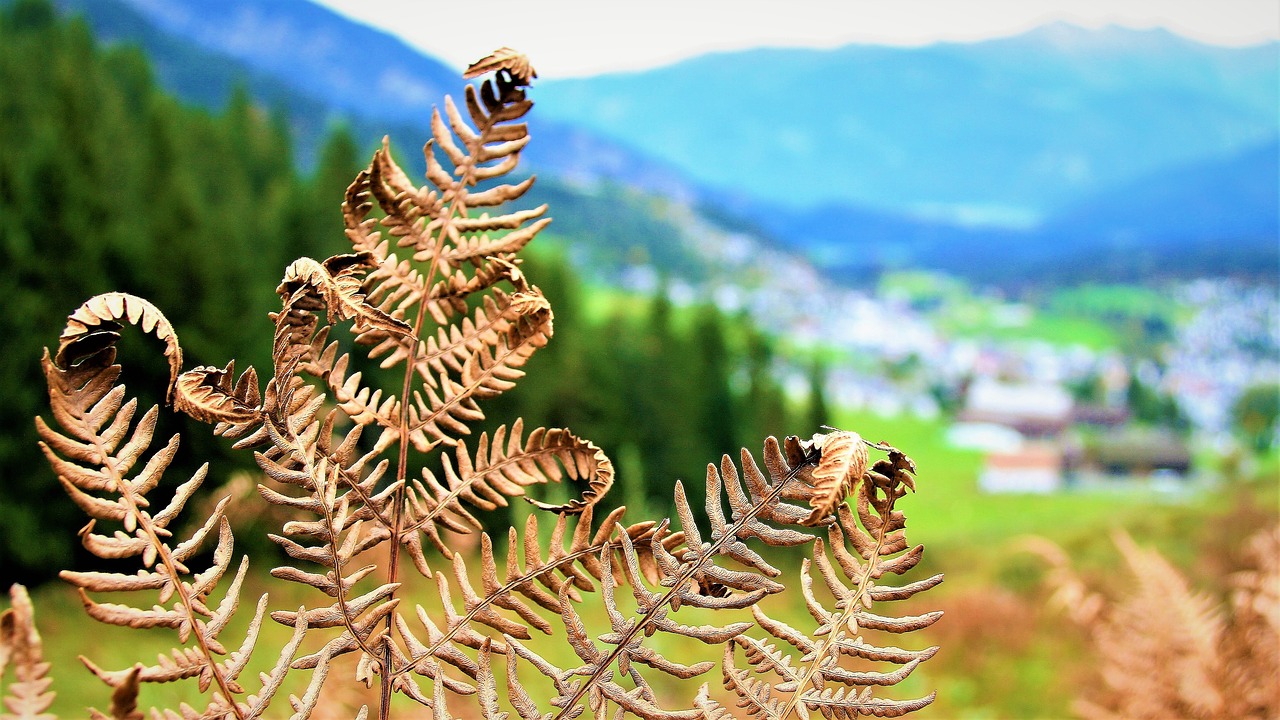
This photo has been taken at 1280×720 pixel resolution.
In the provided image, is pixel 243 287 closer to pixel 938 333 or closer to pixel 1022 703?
pixel 1022 703

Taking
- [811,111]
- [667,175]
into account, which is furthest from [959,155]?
[667,175]

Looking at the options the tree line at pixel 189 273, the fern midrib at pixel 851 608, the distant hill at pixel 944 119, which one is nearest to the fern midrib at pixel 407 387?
the fern midrib at pixel 851 608

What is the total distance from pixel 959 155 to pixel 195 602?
49.9 metres

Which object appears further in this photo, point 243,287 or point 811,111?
point 811,111

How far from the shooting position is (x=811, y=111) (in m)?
47.9

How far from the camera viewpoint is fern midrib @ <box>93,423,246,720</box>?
48 cm

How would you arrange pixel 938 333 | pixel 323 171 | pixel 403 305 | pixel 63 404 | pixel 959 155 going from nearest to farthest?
pixel 63 404 < pixel 403 305 < pixel 323 171 < pixel 938 333 < pixel 959 155

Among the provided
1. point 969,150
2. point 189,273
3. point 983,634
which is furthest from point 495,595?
point 969,150

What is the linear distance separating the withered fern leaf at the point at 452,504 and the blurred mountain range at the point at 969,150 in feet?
102

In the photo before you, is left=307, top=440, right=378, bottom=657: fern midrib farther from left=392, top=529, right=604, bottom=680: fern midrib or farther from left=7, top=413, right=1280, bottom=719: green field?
left=7, top=413, right=1280, bottom=719: green field

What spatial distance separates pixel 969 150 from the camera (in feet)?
151

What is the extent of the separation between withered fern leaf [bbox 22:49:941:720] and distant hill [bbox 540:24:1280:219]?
39.4 m

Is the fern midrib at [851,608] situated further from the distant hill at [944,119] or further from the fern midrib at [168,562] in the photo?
the distant hill at [944,119]

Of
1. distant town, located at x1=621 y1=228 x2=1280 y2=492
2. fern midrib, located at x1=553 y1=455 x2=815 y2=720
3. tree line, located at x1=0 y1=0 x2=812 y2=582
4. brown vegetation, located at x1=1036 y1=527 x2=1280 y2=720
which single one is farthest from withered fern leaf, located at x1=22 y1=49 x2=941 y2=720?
distant town, located at x1=621 y1=228 x2=1280 y2=492
